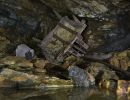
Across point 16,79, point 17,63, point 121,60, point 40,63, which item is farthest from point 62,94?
point 121,60

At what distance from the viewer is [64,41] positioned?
16.6 metres

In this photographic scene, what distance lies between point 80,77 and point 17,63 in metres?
2.87

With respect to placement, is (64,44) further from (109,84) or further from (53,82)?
(109,84)

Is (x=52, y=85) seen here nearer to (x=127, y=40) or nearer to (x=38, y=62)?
(x=38, y=62)

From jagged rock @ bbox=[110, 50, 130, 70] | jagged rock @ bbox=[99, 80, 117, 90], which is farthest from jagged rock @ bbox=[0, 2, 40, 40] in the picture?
jagged rock @ bbox=[99, 80, 117, 90]

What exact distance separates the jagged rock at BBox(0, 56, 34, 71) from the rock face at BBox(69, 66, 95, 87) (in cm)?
183

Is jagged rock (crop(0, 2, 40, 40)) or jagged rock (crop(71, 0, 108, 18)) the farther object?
jagged rock (crop(0, 2, 40, 40))

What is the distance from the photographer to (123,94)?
1343 centimetres

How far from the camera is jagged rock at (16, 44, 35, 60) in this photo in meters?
16.4

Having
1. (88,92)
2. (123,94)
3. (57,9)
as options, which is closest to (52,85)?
(88,92)

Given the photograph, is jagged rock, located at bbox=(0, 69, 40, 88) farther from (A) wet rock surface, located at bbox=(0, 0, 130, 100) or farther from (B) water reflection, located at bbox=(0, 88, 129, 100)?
(B) water reflection, located at bbox=(0, 88, 129, 100)

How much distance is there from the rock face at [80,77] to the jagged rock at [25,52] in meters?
2.42

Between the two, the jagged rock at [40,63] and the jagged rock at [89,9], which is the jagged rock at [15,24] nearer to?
the jagged rock at [40,63]

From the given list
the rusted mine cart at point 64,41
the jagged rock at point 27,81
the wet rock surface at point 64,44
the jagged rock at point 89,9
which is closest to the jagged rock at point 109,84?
the wet rock surface at point 64,44
